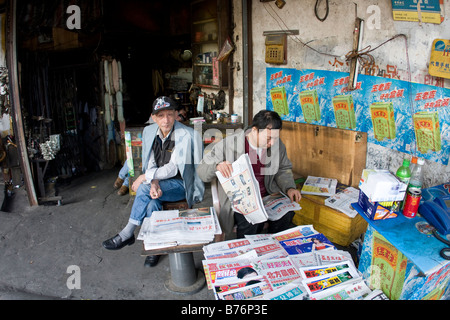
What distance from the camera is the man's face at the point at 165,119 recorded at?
3.24 m

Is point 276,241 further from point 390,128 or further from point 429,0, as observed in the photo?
point 429,0

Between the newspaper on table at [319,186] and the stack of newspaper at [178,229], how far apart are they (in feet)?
5.04

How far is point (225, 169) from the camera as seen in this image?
8.78ft

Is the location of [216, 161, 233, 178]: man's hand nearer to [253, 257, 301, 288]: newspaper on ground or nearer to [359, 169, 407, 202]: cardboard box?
[253, 257, 301, 288]: newspaper on ground

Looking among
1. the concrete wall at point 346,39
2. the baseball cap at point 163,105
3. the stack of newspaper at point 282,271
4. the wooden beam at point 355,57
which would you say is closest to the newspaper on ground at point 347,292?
the stack of newspaper at point 282,271

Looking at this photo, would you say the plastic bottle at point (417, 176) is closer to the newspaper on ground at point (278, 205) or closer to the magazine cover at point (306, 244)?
the magazine cover at point (306, 244)

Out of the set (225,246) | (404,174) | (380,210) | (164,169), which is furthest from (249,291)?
(164,169)

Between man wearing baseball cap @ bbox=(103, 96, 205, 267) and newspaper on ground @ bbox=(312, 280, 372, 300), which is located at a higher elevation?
man wearing baseball cap @ bbox=(103, 96, 205, 267)

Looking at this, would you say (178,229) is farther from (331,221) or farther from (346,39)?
(346,39)

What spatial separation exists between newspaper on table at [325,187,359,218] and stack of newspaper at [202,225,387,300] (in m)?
1.10

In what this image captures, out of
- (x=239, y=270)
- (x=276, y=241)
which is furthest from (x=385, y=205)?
(x=239, y=270)

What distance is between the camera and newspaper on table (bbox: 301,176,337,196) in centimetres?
373

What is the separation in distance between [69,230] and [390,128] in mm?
3815

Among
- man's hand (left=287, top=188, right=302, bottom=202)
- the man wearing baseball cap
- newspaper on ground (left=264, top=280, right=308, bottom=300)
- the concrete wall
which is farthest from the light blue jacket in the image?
the concrete wall
